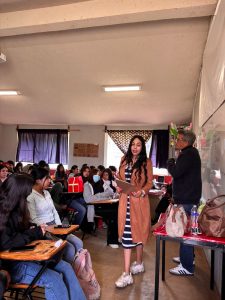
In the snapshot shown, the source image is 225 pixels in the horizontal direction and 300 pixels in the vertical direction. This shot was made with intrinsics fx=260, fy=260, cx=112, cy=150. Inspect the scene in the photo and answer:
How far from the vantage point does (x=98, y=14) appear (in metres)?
2.92

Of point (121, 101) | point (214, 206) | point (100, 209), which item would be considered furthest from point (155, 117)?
point (214, 206)

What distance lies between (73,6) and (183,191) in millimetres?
2423

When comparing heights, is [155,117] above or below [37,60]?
below

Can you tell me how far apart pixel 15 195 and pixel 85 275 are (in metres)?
0.92

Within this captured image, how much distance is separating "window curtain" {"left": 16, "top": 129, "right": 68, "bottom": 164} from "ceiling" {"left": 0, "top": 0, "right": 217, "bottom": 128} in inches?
49.8

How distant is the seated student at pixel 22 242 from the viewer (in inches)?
64.4

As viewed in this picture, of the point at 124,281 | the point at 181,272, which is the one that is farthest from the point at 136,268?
the point at 181,272

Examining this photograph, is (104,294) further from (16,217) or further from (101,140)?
(101,140)

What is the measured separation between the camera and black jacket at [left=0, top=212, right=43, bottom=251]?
1.59m

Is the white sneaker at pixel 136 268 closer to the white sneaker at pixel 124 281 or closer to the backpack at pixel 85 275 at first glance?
the white sneaker at pixel 124 281

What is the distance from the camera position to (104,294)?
2.29 metres

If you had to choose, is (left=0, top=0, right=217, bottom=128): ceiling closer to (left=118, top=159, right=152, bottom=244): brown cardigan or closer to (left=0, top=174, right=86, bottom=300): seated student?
(left=118, top=159, right=152, bottom=244): brown cardigan

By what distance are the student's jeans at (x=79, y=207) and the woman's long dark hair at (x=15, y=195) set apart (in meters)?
2.31

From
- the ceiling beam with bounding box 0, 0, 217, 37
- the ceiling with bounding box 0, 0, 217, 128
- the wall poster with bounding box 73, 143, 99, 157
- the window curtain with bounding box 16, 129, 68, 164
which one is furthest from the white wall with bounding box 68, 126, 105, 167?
the ceiling beam with bounding box 0, 0, 217, 37
